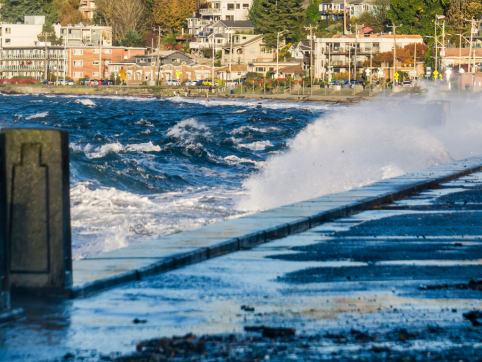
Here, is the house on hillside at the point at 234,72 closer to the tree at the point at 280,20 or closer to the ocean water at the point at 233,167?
the tree at the point at 280,20

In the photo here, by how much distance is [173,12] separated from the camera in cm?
16775

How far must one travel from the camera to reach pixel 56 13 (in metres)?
190

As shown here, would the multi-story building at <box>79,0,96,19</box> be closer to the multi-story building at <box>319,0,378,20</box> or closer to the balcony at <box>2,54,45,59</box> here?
the balcony at <box>2,54,45,59</box>

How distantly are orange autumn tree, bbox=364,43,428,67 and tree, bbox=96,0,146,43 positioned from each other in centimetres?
6535

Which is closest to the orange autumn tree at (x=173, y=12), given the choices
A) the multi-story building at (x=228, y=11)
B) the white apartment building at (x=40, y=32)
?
the multi-story building at (x=228, y=11)

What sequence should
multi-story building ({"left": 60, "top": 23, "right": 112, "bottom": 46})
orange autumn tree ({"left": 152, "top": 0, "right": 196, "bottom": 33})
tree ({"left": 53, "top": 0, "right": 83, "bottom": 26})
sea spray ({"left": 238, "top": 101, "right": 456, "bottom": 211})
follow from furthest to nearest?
tree ({"left": 53, "top": 0, "right": 83, "bottom": 26}), orange autumn tree ({"left": 152, "top": 0, "right": 196, "bottom": 33}), multi-story building ({"left": 60, "top": 23, "right": 112, "bottom": 46}), sea spray ({"left": 238, "top": 101, "right": 456, "bottom": 211})

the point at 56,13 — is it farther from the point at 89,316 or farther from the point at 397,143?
the point at 89,316

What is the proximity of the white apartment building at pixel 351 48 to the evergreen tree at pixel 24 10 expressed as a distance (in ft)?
282

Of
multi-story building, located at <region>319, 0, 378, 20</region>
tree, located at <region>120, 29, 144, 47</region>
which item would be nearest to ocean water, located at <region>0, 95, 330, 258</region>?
tree, located at <region>120, 29, 144, 47</region>

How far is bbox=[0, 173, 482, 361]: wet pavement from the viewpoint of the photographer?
14.6ft

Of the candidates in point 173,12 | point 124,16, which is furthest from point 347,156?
point 173,12

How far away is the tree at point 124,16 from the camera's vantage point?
163875 mm

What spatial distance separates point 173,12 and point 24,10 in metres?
42.6

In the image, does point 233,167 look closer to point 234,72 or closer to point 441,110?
point 441,110
